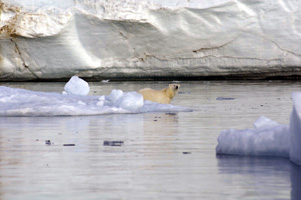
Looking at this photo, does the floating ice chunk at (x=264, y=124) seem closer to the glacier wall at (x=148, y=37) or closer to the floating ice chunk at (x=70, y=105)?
the floating ice chunk at (x=70, y=105)

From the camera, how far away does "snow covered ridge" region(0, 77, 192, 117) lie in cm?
824

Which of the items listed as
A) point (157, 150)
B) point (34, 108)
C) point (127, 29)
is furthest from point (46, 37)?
point (157, 150)

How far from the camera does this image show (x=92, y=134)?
6.11 metres

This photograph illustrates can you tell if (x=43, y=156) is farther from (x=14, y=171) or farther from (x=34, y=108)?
(x=34, y=108)

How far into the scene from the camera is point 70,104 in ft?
28.1

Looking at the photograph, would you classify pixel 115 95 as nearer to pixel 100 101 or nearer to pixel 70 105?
pixel 100 101

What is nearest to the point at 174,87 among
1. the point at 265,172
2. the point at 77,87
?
the point at 77,87

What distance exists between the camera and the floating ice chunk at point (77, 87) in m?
10.7

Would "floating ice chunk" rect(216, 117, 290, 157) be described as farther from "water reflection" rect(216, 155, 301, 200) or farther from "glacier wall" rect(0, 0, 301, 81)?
"glacier wall" rect(0, 0, 301, 81)

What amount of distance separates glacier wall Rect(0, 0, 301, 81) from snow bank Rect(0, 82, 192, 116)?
742cm

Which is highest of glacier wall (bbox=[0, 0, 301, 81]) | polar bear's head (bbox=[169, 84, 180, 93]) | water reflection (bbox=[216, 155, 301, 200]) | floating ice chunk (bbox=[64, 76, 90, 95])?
glacier wall (bbox=[0, 0, 301, 81])

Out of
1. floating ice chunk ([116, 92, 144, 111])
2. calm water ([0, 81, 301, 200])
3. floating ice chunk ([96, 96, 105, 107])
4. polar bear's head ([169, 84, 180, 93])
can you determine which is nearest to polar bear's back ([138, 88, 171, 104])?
polar bear's head ([169, 84, 180, 93])

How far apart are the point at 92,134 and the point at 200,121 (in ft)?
4.90

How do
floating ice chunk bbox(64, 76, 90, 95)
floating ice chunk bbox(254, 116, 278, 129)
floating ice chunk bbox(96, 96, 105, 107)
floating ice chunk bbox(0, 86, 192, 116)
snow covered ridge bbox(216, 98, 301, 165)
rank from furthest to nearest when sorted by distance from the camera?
1. floating ice chunk bbox(64, 76, 90, 95)
2. floating ice chunk bbox(96, 96, 105, 107)
3. floating ice chunk bbox(0, 86, 192, 116)
4. floating ice chunk bbox(254, 116, 278, 129)
5. snow covered ridge bbox(216, 98, 301, 165)
